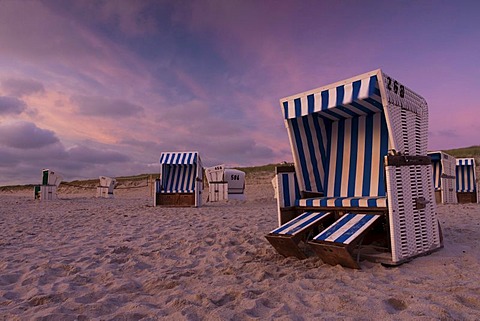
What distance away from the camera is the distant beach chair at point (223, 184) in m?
14.7

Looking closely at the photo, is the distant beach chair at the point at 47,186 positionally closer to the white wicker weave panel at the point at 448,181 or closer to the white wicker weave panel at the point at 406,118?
the white wicker weave panel at the point at 406,118

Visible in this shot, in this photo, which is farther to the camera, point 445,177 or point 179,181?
point 179,181

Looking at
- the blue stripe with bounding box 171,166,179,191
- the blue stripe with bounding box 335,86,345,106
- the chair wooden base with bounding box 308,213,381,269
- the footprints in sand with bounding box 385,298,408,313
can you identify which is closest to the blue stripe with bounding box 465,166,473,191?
the blue stripe with bounding box 171,166,179,191

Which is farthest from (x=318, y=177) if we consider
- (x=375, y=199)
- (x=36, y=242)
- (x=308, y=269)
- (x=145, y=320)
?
(x=36, y=242)

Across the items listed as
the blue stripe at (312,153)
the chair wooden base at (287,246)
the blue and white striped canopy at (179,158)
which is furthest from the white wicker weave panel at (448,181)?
the chair wooden base at (287,246)

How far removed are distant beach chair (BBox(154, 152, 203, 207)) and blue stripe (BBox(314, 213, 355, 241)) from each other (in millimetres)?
8104

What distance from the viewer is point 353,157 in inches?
181

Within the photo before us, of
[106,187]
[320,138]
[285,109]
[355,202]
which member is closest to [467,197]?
[320,138]

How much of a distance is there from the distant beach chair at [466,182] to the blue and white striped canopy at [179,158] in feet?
31.9

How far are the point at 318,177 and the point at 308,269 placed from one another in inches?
70.5

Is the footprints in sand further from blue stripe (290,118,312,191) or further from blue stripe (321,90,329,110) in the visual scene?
blue stripe (290,118,312,191)

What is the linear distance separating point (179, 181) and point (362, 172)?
338 inches

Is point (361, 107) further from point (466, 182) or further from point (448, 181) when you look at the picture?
point (466, 182)

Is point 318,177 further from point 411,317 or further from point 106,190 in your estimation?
point 106,190
